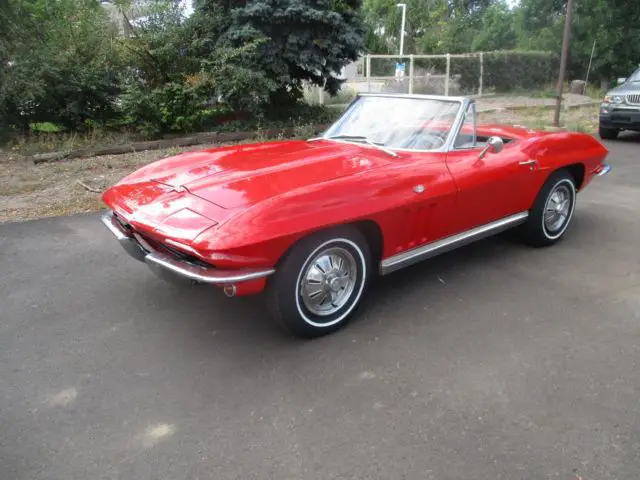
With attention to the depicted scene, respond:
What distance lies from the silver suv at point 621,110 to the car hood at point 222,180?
344 inches

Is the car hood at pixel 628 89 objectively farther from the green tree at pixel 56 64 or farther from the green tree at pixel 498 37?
the green tree at pixel 498 37

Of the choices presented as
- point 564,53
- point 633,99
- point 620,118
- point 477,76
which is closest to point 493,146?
point 620,118

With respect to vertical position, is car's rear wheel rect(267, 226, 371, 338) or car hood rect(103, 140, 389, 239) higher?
car hood rect(103, 140, 389, 239)

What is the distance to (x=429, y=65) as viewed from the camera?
73.0ft

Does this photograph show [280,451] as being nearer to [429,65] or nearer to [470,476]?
[470,476]

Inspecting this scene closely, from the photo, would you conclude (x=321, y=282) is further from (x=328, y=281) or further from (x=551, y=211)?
(x=551, y=211)

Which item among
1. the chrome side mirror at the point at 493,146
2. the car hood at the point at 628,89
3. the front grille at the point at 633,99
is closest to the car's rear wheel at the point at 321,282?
the chrome side mirror at the point at 493,146

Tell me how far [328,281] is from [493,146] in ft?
5.50

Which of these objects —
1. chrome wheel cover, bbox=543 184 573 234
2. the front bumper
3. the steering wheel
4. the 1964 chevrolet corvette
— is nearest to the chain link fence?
the front bumper

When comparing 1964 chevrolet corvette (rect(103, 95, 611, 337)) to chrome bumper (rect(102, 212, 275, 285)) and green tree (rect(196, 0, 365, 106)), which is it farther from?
green tree (rect(196, 0, 365, 106))

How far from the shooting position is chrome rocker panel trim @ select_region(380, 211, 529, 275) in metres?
3.57

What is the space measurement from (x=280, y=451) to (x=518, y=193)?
2.94 meters

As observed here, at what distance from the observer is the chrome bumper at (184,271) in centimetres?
283

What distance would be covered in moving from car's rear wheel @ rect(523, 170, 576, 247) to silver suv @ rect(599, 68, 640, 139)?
686cm
